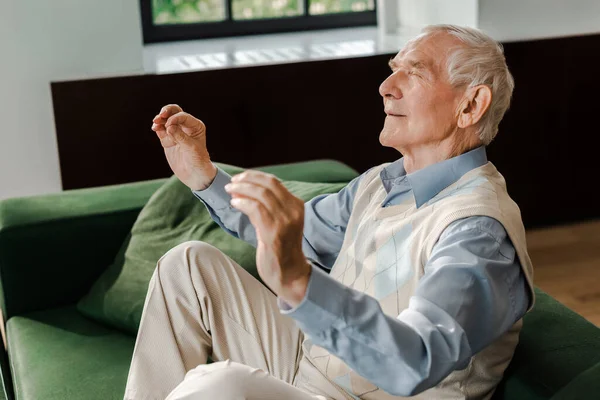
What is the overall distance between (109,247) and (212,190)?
67cm

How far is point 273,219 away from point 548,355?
67cm

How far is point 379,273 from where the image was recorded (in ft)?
4.98

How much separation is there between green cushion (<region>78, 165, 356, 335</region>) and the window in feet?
5.16

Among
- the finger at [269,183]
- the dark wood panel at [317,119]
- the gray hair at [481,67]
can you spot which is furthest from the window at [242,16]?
the finger at [269,183]

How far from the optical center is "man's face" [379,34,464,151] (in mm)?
1570

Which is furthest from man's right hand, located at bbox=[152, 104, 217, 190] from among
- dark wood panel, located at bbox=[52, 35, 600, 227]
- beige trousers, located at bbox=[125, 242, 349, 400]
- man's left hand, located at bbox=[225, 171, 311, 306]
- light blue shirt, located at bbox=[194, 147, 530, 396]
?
dark wood panel, located at bbox=[52, 35, 600, 227]

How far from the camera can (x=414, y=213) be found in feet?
5.01

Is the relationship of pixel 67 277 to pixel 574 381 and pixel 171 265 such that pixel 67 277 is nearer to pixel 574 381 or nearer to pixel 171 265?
pixel 171 265

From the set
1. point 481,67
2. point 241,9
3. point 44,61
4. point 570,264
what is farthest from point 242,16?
point 481,67

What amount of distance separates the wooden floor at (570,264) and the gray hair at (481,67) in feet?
4.80

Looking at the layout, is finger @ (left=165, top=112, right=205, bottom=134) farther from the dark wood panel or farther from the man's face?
the dark wood panel

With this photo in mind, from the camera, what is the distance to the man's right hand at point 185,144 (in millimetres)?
1718

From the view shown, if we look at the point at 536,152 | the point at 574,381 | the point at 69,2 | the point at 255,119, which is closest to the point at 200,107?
the point at 255,119

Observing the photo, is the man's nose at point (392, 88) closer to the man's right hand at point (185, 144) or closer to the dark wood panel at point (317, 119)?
the man's right hand at point (185, 144)
